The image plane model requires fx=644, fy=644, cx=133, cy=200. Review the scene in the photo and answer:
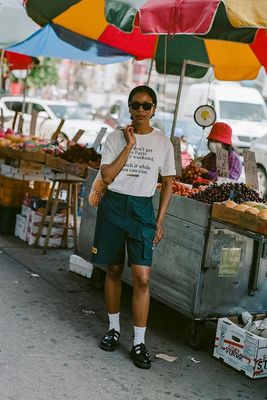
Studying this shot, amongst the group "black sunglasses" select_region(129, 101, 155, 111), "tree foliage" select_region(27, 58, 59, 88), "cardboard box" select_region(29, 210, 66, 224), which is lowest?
"cardboard box" select_region(29, 210, 66, 224)

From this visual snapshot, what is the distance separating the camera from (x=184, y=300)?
5.39 metres

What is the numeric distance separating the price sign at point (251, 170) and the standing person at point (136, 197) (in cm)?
133

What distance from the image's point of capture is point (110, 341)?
5012mm

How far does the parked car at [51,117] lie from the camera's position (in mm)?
19469

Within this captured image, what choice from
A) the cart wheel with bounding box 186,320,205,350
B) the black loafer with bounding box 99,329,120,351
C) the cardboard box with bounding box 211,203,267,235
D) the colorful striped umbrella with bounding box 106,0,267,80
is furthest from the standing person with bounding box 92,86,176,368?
the colorful striped umbrella with bounding box 106,0,267,80

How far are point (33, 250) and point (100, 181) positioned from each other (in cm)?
371

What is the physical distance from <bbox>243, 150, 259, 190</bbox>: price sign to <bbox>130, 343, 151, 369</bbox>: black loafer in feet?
6.55

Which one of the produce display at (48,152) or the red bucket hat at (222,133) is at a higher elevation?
the red bucket hat at (222,133)

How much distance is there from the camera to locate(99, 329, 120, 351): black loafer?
16.4 feet

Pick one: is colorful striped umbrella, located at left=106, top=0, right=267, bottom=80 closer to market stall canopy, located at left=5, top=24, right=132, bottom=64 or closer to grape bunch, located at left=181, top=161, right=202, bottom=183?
market stall canopy, located at left=5, top=24, right=132, bottom=64

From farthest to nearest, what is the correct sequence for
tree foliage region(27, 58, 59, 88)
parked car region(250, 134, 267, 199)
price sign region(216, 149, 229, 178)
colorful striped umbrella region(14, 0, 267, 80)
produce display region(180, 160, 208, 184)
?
1. tree foliage region(27, 58, 59, 88)
2. parked car region(250, 134, 267, 199)
3. produce display region(180, 160, 208, 184)
4. price sign region(216, 149, 229, 178)
5. colorful striped umbrella region(14, 0, 267, 80)

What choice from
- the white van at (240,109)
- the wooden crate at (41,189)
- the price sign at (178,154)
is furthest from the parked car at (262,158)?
the price sign at (178,154)

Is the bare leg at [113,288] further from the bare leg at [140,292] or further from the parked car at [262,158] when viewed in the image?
the parked car at [262,158]

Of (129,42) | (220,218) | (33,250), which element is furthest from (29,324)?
(129,42)
